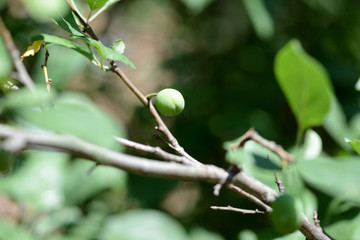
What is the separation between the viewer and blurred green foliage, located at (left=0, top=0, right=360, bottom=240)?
17.7 inches

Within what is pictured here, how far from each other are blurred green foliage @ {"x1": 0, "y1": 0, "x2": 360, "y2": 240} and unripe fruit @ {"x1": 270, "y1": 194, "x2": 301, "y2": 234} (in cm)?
4

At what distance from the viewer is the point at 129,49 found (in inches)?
132

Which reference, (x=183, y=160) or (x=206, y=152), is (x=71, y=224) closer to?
(x=206, y=152)

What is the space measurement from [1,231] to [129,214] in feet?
1.11

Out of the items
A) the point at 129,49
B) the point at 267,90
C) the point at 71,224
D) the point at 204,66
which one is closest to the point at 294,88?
the point at 71,224

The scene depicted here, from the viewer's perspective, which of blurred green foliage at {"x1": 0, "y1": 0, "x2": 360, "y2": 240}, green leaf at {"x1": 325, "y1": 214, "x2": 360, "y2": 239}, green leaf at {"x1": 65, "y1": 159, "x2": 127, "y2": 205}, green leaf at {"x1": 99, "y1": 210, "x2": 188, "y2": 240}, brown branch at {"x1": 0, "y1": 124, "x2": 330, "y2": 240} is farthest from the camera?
green leaf at {"x1": 65, "y1": 159, "x2": 127, "y2": 205}

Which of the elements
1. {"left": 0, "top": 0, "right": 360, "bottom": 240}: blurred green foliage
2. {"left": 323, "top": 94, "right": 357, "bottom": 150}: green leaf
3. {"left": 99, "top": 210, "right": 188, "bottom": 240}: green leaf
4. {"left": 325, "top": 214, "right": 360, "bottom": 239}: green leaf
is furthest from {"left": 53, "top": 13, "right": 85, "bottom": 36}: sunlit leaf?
{"left": 323, "top": 94, "right": 357, "bottom": 150}: green leaf

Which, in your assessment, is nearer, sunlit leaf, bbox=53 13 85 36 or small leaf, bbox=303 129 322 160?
sunlit leaf, bbox=53 13 85 36

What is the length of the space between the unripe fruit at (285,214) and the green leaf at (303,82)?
0.09m

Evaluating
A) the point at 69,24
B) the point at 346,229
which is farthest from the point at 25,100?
the point at 346,229

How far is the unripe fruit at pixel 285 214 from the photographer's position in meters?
0.46

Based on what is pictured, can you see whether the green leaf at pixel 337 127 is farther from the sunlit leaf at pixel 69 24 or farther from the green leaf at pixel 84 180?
the sunlit leaf at pixel 69 24

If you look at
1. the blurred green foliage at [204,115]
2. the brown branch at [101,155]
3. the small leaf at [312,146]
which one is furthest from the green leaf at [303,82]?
the small leaf at [312,146]

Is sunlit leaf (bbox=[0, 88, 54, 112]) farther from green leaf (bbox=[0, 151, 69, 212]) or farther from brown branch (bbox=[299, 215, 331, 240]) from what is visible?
green leaf (bbox=[0, 151, 69, 212])
